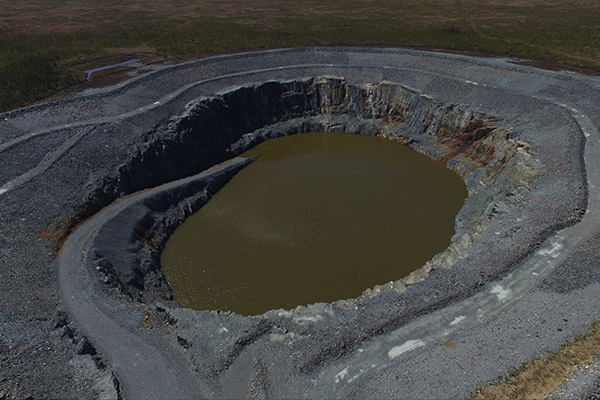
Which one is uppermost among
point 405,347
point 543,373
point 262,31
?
point 262,31

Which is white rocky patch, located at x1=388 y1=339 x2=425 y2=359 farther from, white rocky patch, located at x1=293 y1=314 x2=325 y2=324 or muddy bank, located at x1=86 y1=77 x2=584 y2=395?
white rocky patch, located at x1=293 y1=314 x2=325 y2=324

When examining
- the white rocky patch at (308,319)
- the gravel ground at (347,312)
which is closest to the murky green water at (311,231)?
the white rocky patch at (308,319)

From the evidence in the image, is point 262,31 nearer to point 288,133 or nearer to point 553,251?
point 288,133

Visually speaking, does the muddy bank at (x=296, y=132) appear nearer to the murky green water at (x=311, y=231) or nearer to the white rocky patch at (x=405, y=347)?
the white rocky patch at (x=405, y=347)

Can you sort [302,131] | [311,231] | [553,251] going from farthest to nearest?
1. [302,131]
2. [311,231]
3. [553,251]

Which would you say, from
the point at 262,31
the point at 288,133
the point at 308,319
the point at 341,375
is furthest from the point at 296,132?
the point at 262,31

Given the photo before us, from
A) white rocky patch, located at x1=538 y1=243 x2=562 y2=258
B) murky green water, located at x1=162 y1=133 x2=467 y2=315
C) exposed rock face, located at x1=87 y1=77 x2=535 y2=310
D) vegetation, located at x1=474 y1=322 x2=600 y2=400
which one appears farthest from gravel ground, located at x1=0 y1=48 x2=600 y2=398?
murky green water, located at x1=162 y1=133 x2=467 y2=315

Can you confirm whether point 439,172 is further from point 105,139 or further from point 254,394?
point 105,139
